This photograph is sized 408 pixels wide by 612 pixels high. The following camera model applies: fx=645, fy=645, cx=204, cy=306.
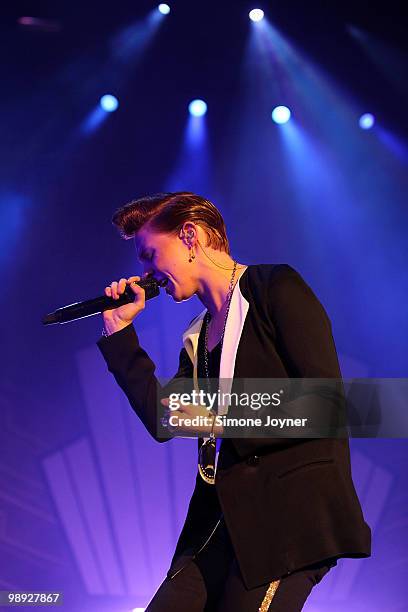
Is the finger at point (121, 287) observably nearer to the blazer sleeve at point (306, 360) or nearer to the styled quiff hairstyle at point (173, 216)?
the styled quiff hairstyle at point (173, 216)

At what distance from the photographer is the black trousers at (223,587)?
108 centimetres

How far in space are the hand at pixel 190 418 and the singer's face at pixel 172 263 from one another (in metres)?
0.36

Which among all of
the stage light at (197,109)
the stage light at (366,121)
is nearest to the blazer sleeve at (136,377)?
the stage light at (197,109)

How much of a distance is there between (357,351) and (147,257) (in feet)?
5.80

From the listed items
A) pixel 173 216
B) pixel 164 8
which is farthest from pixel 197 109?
pixel 173 216

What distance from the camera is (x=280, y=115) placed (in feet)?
10.8

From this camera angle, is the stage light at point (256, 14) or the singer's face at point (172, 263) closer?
the singer's face at point (172, 263)

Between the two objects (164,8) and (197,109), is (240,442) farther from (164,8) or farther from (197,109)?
(164,8)

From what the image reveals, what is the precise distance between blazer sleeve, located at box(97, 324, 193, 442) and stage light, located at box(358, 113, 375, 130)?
229 centimetres

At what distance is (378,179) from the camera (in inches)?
127

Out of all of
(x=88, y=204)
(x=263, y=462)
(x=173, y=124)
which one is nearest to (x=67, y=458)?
(x=88, y=204)

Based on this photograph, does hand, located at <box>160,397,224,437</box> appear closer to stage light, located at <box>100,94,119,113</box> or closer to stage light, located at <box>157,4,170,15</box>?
stage light, located at <box>100,94,119,113</box>

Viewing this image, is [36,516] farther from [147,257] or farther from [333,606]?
[147,257]

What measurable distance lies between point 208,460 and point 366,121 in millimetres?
2487
